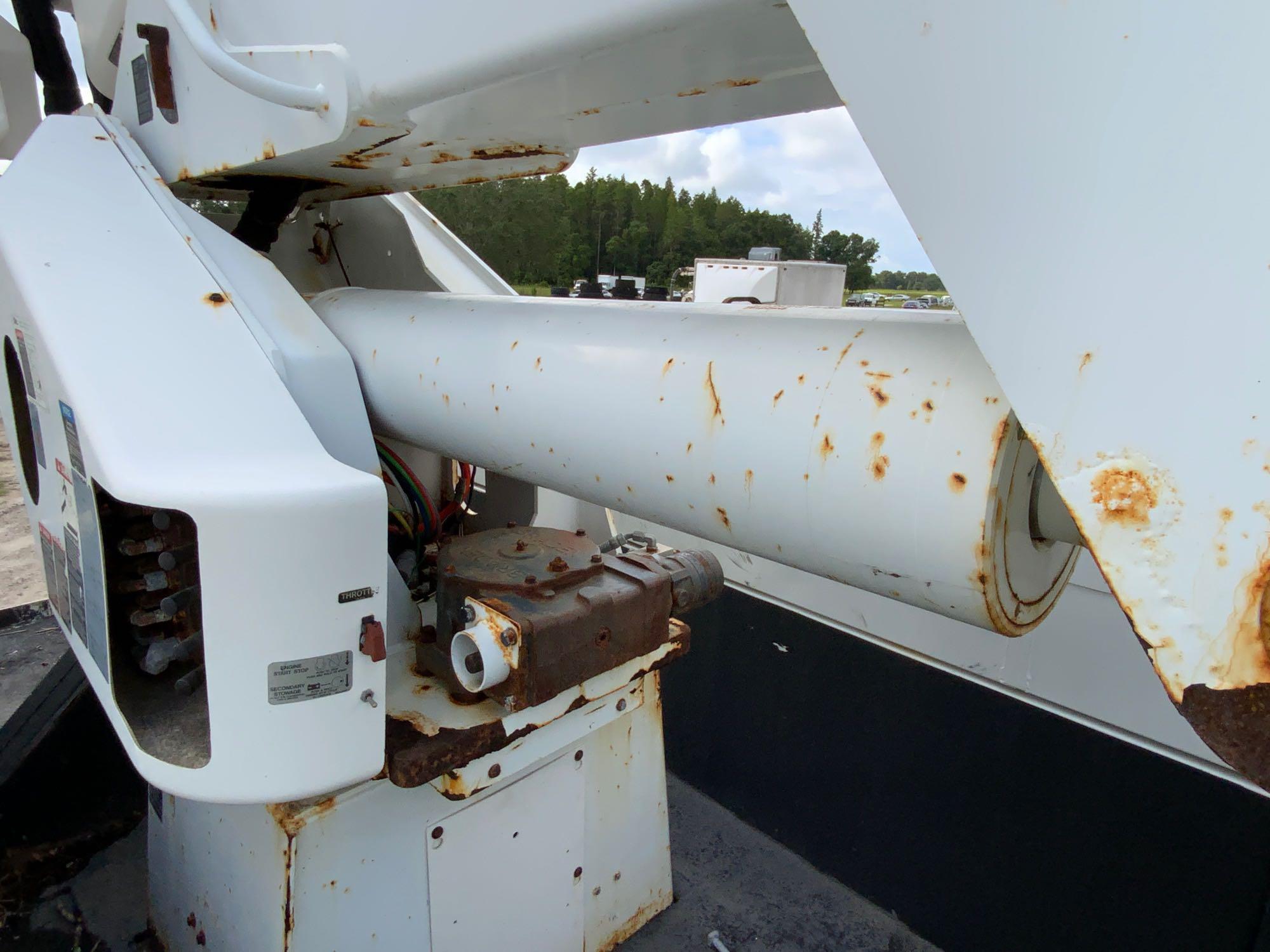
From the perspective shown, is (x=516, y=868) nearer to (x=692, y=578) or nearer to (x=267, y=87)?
(x=692, y=578)

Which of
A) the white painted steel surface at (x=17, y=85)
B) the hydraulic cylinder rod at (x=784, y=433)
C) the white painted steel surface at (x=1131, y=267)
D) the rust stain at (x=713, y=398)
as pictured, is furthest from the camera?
the white painted steel surface at (x=17, y=85)

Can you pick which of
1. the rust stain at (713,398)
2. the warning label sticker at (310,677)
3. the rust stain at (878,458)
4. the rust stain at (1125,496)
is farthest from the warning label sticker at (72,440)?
the rust stain at (1125,496)

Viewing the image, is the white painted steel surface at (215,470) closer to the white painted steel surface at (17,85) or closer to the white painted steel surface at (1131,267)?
the white painted steel surface at (1131,267)

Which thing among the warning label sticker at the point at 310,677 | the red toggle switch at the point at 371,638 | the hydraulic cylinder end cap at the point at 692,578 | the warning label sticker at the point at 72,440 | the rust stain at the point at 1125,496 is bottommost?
the hydraulic cylinder end cap at the point at 692,578

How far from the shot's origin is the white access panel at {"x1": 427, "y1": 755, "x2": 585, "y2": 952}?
4.11ft

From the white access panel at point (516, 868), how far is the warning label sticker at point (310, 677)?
52 centimetres

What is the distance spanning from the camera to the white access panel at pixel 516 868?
1.25 meters

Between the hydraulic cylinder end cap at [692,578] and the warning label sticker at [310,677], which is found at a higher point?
the warning label sticker at [310,677]

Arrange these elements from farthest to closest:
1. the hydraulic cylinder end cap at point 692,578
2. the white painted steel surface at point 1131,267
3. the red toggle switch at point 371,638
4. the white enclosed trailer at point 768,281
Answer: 1. the white enclosed trailer at point 768,281
2. the hydraulic cylinder end cap at point 692,578
3. the red toggle switch at point 371,638
4. the white painted steel surface at point 1131,267

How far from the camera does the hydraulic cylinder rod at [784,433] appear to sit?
57 cm

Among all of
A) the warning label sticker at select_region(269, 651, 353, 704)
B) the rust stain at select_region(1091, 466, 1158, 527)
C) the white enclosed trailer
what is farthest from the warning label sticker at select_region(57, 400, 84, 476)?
the white enclosed trailer

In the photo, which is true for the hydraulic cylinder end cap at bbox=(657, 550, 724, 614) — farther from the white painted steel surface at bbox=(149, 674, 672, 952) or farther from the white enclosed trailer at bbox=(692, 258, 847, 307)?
the white enclosed trailer at bbox=(692, 258, 847, 307)

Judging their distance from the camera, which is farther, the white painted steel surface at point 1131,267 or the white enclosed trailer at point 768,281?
the white enclosed trailer at point 768,281

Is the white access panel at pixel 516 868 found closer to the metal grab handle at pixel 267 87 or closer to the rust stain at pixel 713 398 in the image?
the rust stain at pixel 713 398
